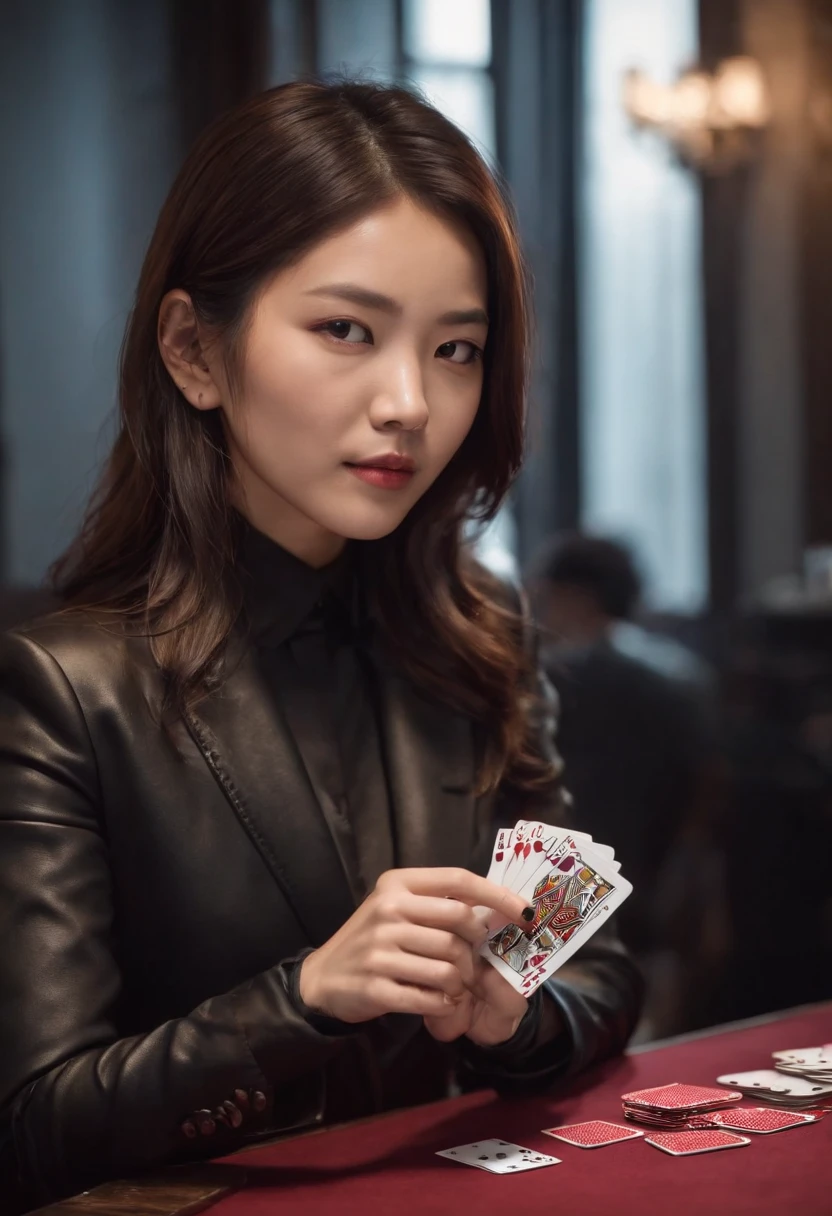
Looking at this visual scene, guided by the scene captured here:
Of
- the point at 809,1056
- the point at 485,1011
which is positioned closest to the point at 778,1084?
the point at 809,1056

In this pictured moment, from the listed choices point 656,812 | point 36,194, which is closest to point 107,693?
point 36,194

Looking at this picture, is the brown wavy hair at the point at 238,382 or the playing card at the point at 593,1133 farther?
the brown wavy hair at the point at 238,382

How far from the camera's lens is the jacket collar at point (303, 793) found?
1.69m

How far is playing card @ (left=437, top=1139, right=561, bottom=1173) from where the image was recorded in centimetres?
142

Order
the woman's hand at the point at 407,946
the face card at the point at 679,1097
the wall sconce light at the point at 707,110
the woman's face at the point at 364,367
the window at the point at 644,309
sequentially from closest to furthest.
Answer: the woman's hand at the point at 407,946, the face card at the point at 679,1097, the woman's face at the point at 364,367, the wall sconce light at the point at 707,110, the window at the point at 644,309

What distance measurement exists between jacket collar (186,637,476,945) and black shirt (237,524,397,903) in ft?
0.10

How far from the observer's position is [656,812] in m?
4.10

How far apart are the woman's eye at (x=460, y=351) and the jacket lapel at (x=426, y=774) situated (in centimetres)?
43

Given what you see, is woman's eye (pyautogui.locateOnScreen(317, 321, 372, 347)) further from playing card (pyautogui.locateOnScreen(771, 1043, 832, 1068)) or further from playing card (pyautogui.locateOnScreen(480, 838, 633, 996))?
playing card (pyautogui.locateOnScreen(771, 1043, 832, 1068))

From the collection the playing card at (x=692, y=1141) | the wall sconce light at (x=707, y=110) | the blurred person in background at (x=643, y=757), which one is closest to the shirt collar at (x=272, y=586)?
the playing card at (x=692, y=1141)

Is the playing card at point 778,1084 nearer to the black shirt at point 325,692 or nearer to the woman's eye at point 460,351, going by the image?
the black shirt at point 325,692

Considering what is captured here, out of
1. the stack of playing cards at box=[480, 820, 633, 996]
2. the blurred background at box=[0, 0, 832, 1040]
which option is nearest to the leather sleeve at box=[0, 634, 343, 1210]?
the stack of playing cards at box=[480, 820, 633, 996]

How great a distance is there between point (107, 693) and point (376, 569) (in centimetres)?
46

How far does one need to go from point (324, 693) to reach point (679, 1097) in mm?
664
